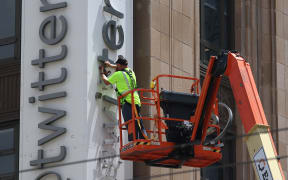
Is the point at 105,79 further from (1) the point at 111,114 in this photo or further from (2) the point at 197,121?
(2) the point at 197,121

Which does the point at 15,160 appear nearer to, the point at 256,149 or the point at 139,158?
the point at 139,158

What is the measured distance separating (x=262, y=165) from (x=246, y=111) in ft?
4.50

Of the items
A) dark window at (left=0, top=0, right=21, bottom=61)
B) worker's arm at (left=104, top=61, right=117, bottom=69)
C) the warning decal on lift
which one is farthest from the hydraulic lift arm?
dark window at (left=0, top=0, right=21, bottom=61)

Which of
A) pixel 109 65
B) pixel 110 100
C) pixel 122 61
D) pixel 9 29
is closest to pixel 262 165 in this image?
pixel 122 61

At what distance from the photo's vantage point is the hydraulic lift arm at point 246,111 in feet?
61.2

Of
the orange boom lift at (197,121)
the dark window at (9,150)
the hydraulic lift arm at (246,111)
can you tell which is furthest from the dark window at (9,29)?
the hydraulic lift arm at (246,111)

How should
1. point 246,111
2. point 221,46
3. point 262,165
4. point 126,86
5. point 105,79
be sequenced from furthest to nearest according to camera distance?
1. point 221,46
2. point 105,79
3. point 126,86
4. point 246,111
5. point 262,165

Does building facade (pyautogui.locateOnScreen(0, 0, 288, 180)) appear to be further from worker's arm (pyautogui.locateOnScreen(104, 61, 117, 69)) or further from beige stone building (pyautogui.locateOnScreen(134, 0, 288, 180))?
worker's arm (pyautogui.locateOnScreen(104, 61, 117, 69))

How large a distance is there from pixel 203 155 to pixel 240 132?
34.9 feet

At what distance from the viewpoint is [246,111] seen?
19.5 metres

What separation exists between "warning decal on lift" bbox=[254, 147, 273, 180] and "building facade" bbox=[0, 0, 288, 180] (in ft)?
11.0

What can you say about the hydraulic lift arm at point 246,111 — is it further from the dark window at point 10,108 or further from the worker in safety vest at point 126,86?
the dark window at point 10,108

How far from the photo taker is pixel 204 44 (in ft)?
106

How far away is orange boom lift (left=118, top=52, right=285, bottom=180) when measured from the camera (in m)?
19.8
